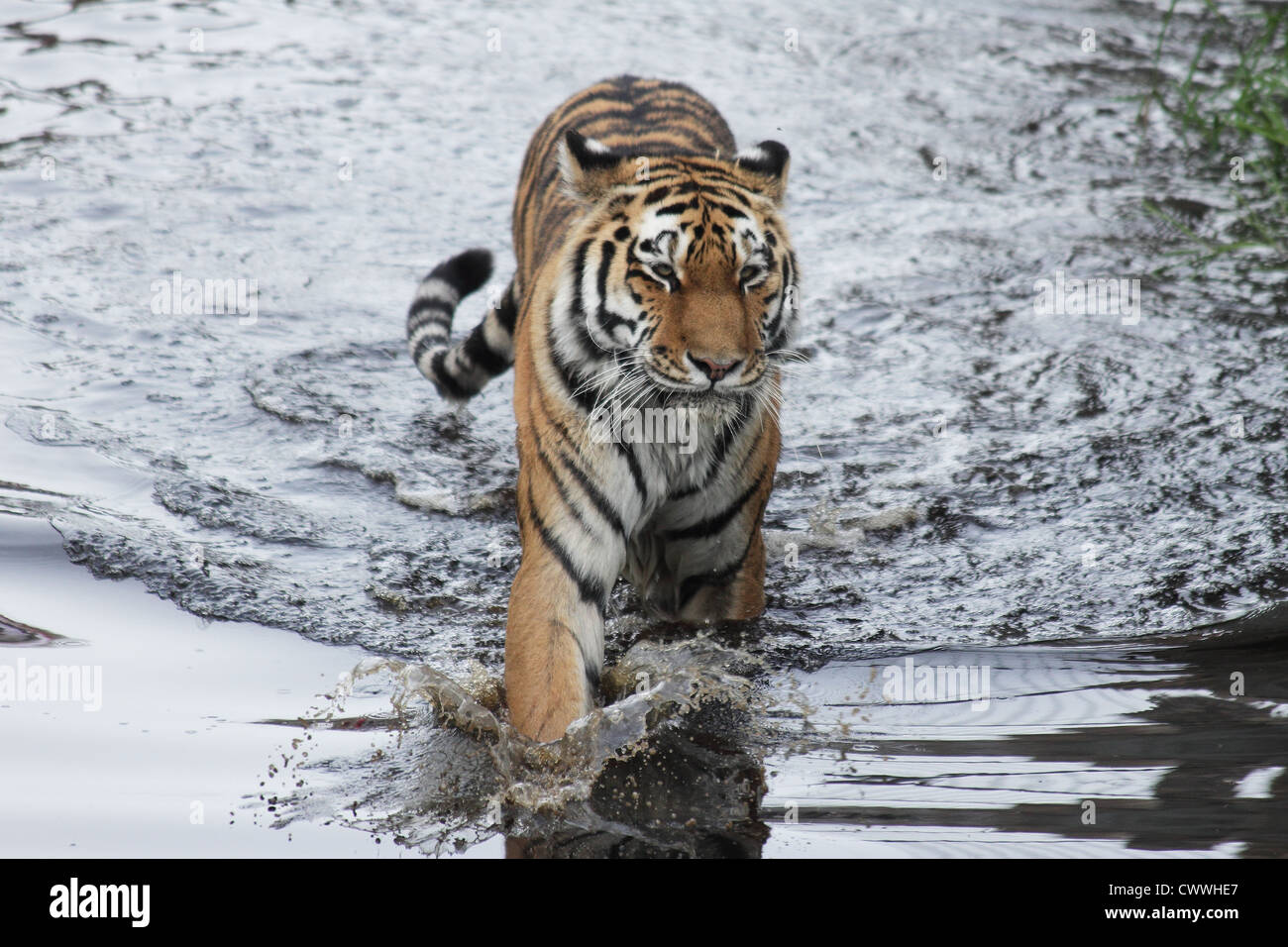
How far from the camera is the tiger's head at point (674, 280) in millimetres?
2754

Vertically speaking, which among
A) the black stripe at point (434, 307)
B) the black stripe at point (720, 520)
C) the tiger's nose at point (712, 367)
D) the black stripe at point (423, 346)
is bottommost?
the black stripe at point (720, 520)

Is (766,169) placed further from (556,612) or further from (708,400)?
(556,612)

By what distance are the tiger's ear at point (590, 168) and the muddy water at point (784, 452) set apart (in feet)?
3.49

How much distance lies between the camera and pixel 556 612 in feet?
9.55

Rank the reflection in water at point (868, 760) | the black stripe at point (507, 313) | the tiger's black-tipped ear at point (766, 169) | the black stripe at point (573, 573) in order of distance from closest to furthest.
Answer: the reflection in water at point (868, 760) → the black stripe at point (573, 573) → the tiger's black-tipped ear at point (766, 169) → the black stripe at point (507, 313)

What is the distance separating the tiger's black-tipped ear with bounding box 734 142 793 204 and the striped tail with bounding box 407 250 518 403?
1335 mm

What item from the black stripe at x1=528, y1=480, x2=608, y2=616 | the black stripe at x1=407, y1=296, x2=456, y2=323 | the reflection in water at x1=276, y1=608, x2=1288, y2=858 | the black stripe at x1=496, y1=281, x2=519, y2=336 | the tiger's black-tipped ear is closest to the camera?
the reflection in water at x1=276, y1=608, x2=1288, y2=858

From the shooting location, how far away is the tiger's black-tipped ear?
3.10 meters

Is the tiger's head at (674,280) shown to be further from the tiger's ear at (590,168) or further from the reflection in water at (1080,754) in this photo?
the reflection in water at (1080,754)

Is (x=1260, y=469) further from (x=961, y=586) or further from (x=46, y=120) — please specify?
(x=46, y=120)

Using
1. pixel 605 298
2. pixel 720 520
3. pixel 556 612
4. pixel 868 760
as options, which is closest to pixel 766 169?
pixel 605 298

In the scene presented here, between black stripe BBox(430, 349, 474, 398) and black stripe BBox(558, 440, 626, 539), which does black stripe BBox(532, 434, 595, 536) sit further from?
black stripe BBox(430, 349, 474, 398)

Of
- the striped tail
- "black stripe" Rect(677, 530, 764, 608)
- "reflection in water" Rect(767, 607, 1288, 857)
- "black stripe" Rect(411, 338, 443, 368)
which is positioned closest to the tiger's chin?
"black stripe" Rect(677, 530, 764, 608)

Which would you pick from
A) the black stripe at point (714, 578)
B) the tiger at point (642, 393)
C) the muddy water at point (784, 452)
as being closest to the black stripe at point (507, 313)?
the muddy water at point (784, 452)
